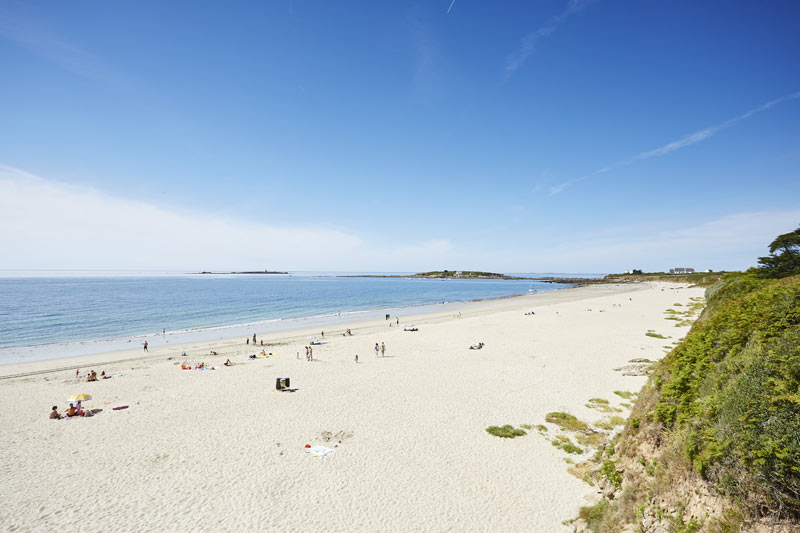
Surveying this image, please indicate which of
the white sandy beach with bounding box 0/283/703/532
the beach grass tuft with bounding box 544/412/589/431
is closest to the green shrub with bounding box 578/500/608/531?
the white sandy beach with bounding box 0/283/703/532

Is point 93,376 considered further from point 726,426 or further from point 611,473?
point 726,426

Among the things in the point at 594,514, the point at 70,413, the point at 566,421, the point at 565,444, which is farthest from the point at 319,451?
the point at 70,413

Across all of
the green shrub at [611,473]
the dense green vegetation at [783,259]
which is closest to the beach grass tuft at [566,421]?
the green shrub at [611,473]

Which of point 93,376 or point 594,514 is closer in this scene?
point 594,514

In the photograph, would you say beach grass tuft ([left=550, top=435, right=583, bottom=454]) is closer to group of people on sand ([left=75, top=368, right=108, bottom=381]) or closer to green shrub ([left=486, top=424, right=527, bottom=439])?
green shrub ([left=486, top=424, right=527, bottom=439])

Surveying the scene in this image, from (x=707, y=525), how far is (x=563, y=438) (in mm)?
8803

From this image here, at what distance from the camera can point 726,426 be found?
6293mm

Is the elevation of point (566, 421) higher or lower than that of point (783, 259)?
lower

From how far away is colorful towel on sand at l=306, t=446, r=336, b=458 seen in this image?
13.5m

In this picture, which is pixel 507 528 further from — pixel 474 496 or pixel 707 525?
pixel 707 525

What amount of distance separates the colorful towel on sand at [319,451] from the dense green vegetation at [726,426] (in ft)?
30.8

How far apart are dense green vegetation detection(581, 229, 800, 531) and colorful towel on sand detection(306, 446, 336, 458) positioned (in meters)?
9.40

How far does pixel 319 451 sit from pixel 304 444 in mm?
1063

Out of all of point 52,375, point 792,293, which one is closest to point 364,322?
point 52,375
